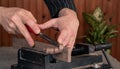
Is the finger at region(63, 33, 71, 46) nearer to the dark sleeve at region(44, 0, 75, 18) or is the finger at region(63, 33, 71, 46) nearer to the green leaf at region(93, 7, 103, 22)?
the dark sleeve at region(44, 0, 75, 18)

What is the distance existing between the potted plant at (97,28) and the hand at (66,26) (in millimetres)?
2191

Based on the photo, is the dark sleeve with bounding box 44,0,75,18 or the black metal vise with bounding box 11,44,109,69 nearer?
the black metal vise with bounding box 11,44,109,69

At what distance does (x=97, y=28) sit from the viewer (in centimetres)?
340

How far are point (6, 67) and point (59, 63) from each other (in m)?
0.29

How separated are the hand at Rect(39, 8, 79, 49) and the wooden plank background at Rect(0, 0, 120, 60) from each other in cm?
207

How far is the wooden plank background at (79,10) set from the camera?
325 cm

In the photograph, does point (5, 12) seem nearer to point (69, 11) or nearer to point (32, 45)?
point (32, 45)

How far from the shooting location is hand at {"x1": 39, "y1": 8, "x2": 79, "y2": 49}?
107 cm

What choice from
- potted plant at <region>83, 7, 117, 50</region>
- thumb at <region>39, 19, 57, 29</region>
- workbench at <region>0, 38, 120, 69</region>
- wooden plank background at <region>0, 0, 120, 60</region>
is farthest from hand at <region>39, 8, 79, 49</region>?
potted plant at <region>83, 7, 117, 50</region>

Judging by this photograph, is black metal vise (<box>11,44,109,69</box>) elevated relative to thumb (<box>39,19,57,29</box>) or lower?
lower

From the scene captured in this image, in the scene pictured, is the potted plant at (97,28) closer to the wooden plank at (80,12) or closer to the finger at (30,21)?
the wooden plank at (80,12)

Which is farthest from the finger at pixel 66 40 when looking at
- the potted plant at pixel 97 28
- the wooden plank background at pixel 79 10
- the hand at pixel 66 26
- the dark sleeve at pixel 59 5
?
the potted plant at pixel 97 28

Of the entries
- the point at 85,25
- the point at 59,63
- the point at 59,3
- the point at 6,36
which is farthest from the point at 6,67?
the point at 85,25

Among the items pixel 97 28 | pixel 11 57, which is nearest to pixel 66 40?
pixel 11 57
